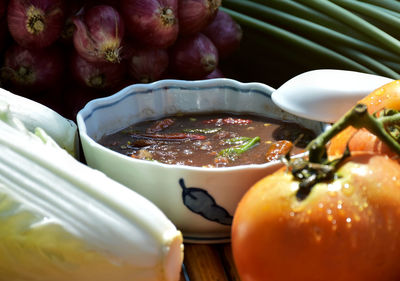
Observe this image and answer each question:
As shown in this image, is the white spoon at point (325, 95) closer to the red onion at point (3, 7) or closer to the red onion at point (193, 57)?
the red onion at point (193, 57)

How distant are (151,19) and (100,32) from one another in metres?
0.15

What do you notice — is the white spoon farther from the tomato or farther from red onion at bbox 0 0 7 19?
red onion at bbox 0 0 7 19

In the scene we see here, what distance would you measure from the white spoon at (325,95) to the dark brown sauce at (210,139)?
0.07 m

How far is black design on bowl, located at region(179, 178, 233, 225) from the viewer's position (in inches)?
48.6

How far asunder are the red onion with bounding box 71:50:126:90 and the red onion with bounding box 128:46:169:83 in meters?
0.04

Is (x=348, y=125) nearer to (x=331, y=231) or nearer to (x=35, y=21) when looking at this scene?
(x=331, y=231)

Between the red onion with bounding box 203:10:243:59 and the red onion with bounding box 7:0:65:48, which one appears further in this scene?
the red onion with bounding box 203:10:243:59

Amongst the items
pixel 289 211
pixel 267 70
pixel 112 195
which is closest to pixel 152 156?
pixel 112 195

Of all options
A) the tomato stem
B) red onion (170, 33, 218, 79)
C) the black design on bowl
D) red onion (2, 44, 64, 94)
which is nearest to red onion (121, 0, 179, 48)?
red onion (170, 33, 218, 79)

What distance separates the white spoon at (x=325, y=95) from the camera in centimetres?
148

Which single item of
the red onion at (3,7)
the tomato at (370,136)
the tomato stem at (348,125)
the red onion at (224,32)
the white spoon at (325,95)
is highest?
the tomato stem at (348,125)

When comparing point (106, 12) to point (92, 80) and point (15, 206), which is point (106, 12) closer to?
point (92, 80)

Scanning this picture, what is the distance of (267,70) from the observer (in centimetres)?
216

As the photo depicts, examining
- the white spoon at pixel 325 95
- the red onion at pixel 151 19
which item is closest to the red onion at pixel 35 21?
the red onion at pixel 151 19
